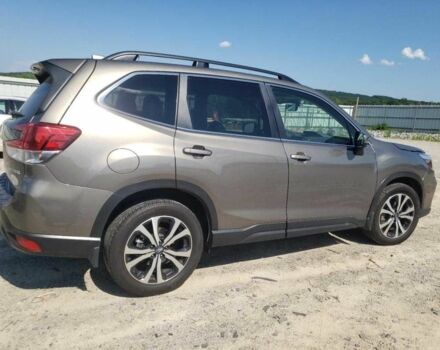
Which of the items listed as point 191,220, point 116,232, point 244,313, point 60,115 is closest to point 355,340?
point 244,313

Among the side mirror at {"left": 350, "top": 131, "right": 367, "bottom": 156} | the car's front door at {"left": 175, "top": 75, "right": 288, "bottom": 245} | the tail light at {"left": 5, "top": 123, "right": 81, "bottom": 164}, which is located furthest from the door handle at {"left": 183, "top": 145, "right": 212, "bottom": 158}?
the side mirror at {"left": 350, "top": 131, "right": 367, "bottom": 156}

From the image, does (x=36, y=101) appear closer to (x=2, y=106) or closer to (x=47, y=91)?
(x=47, y=91)

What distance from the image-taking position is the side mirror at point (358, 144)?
393 cm

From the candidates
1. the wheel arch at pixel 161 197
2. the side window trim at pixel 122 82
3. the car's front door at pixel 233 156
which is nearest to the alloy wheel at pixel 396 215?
the car's front door at pixel 233 156

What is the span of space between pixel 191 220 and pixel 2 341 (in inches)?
59.8

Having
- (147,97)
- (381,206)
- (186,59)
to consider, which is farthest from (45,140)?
(381,206)

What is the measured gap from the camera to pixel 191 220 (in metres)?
3.10

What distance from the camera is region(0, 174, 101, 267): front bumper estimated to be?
2.71m

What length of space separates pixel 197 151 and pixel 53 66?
131cm

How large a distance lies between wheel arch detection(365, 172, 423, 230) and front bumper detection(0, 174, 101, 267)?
9.69ft

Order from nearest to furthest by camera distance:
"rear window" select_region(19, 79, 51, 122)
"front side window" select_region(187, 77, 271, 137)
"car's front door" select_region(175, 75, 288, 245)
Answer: "rear window" select_region(19, 79, 51, 122) < "car's front door" select_region(175, 75, 288, 245) < "front side window" select_region(187, 77, 271, 137)

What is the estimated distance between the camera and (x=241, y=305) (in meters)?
3.01

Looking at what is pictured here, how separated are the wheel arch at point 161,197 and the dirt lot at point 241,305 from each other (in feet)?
1.89

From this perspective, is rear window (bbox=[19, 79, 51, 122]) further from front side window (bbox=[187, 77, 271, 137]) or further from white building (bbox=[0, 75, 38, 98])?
white building (bbox=[0, 75, 38, 98])
